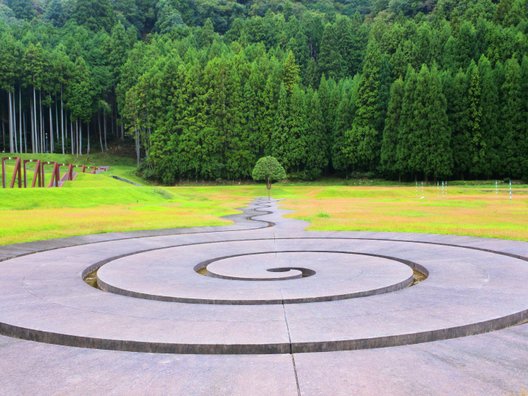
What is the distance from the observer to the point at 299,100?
5969 cm

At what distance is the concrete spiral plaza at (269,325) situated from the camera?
12.8 feet

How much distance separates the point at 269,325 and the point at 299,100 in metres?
56.4

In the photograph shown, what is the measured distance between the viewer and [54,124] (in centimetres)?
7406

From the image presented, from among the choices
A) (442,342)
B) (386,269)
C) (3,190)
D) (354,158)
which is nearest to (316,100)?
(354,158)

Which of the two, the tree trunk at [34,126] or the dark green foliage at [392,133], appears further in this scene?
the tree trunk at [34,126]

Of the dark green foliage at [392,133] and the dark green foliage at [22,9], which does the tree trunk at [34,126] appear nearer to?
the dark green foliage at [392,133]

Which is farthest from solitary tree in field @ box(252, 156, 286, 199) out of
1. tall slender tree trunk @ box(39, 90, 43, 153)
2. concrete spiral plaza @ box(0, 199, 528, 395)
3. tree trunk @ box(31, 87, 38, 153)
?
concrete spiral plaza @ box(0, 199, 528, 395)

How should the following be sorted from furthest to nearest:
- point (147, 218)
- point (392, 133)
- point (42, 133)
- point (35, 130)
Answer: point (42, 133), point (35, 130), point (392, 133), point (147, 218)

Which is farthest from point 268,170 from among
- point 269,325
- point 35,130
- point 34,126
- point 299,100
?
point 269,325

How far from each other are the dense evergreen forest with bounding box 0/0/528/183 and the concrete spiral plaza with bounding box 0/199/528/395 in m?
45.9

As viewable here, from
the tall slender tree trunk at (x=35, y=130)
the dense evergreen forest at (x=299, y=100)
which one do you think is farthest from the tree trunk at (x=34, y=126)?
the dense evergreen forest at (x=299, y=100)

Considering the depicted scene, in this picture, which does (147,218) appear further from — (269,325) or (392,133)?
(392,133)

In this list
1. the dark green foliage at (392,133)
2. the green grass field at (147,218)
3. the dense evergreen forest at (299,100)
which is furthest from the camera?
the dark green foliage at (392,133)

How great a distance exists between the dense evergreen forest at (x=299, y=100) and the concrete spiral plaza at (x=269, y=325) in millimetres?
45912
